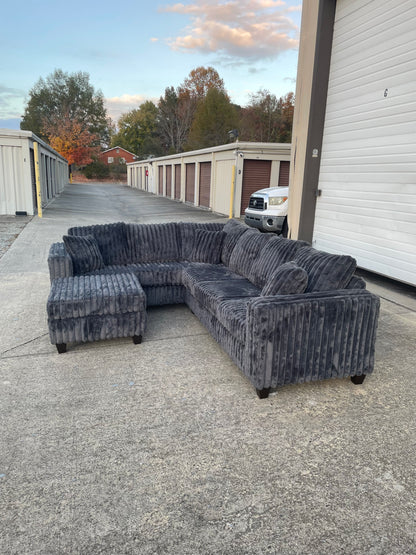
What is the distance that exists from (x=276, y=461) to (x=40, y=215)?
1310 cm

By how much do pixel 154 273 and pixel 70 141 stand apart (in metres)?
47.6

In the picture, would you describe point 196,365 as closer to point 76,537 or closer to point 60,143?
point 76,537

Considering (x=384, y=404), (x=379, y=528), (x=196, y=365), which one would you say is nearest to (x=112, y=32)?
(x=196, y=365)

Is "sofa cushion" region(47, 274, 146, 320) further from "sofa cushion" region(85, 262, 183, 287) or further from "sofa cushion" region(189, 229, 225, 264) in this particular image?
"sofa cushion" region(189, 229, 225, 264)

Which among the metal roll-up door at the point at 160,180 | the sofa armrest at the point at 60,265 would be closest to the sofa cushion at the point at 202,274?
the sofa armrest at the point at 60,265

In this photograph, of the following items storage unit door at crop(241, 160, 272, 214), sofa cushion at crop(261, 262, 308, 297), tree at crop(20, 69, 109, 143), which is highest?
tree at crop(20, 69, 109, 143)

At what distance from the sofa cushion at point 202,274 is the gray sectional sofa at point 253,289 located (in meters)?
0.01

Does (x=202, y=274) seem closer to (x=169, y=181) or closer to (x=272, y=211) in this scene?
(x=272, y=211)

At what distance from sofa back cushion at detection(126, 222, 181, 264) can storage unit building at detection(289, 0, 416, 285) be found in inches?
126

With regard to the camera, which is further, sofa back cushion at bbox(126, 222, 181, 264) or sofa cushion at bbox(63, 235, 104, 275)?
sofa back cushion at bbox(126, 222, 181, 264)

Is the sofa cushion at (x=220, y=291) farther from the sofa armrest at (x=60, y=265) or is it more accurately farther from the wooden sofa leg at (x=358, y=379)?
the sofa armrest at (x=60, y=265)

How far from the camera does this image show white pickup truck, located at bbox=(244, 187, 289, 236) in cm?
959

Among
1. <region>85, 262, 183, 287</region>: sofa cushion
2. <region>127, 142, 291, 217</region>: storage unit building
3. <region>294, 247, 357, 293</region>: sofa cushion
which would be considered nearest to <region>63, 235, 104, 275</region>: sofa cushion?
<region>85, 262, 183, 287</region>: sofa cushion

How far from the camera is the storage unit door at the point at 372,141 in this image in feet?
18.1
